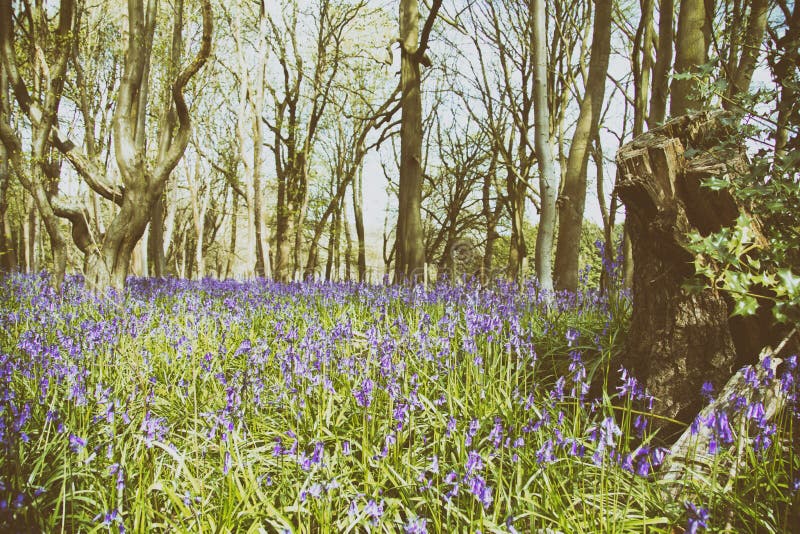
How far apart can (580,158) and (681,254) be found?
5.00 meters

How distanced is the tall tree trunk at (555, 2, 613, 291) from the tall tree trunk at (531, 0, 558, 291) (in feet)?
3.40

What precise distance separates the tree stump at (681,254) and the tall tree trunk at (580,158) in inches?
170

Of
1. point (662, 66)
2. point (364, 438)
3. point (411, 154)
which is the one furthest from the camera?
point (411, 154)

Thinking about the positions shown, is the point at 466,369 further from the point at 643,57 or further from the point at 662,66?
the point at 643,57

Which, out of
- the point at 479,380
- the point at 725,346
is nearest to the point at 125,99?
the point at 479,380

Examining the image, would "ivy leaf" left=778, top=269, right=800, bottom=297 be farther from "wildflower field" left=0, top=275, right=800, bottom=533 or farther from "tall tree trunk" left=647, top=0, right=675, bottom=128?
"tall tree trunk" left=647, top=0, right=675, bottom=128

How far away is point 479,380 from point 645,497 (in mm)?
1115

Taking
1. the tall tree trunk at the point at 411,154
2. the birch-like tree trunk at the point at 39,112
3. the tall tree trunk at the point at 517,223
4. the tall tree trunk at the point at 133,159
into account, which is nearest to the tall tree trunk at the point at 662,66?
the tall tree trunk at the point at 411,154

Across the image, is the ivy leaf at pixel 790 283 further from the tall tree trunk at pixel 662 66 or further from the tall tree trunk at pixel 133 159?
the tall tree trunk at pixel 133 159

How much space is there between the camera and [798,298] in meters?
1.85

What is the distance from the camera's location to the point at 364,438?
2350 mm

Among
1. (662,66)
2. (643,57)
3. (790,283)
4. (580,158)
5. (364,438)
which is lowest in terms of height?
(364,438)

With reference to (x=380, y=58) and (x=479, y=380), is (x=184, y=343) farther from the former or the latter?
(x=380, y=58)

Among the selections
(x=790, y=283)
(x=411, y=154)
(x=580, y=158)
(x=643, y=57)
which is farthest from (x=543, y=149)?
(x=643, y=57)
